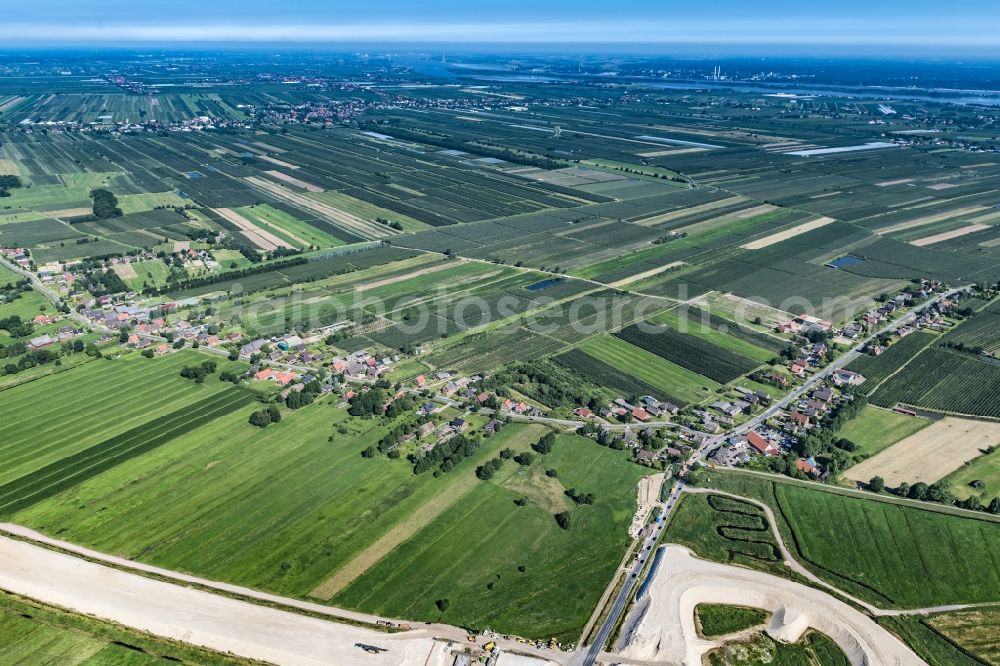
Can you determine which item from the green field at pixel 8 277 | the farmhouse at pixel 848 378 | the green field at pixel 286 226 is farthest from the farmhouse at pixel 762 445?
the green field at pixel 8 277

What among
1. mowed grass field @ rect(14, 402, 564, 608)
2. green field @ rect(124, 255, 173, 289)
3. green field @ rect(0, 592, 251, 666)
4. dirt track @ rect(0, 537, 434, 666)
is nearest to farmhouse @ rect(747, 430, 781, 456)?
mowed grass field @ rect(14, 402, 564, 608)

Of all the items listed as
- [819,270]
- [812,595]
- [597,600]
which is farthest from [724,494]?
[819,270]

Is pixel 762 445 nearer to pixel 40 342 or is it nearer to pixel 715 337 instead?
pixel 715 337

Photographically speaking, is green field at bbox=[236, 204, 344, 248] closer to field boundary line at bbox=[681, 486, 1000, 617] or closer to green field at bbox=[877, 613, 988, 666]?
field boundary line at bbox=[681, 486, 1000, 617]

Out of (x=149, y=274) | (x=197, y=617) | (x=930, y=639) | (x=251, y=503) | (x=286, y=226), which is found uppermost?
(x=286, y=226)

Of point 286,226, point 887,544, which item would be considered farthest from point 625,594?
point 286,226

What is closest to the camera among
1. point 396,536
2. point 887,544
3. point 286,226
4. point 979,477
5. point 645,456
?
point 887,544
